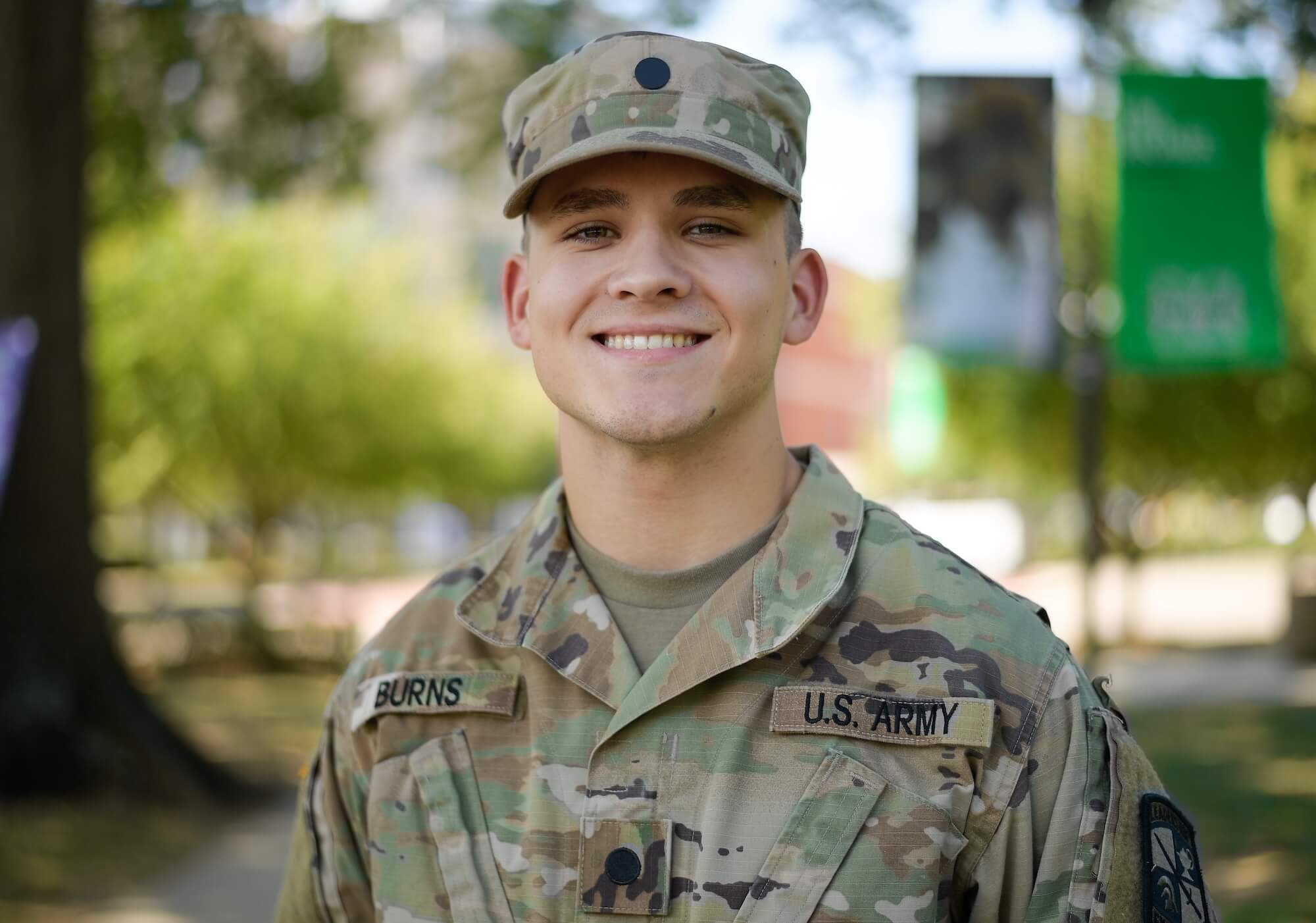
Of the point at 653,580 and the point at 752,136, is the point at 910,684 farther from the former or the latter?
the point at 752,136

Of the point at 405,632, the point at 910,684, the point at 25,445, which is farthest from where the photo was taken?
the point at 25,445

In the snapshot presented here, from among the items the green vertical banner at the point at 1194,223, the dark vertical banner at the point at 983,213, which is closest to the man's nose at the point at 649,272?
the dark vertical banner at the point at 983,213

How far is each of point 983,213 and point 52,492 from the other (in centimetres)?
575

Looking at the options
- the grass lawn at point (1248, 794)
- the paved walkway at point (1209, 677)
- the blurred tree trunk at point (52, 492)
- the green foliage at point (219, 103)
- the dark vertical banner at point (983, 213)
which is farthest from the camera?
the paved walkway at point (1209, 677)

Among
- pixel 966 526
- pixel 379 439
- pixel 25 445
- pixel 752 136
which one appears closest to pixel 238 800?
pixel 25 445

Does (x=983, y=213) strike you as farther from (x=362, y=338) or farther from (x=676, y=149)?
(x=362, y=338)

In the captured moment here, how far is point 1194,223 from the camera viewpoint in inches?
296

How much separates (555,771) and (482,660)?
241 millimetres

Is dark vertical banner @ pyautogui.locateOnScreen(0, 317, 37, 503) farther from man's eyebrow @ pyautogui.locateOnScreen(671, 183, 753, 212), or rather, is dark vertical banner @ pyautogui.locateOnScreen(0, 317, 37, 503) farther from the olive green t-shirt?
man's eyebrow @ pyautogui.locateOnScreen(671, 183, 753, 212)

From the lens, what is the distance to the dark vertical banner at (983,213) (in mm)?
7680

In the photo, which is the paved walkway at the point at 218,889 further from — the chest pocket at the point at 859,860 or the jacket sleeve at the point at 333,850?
the chest pocket at the point at 859,860

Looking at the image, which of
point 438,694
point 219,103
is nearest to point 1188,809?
point 438,694

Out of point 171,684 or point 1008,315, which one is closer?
point 1008,315

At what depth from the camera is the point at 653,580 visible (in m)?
2.30
